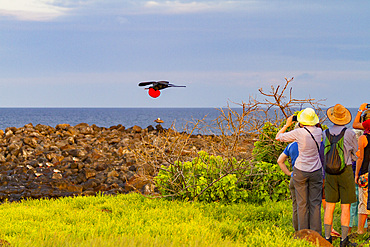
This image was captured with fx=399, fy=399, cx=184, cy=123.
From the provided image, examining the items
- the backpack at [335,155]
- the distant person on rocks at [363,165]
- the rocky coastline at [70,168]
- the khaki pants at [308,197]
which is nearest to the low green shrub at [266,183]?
the rocky coastline at [70,168]

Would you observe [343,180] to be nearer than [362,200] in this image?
Yes

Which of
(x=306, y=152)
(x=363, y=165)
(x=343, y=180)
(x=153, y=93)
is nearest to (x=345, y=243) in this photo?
(x=343, y=180)

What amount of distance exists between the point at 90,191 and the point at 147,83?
5498 mm

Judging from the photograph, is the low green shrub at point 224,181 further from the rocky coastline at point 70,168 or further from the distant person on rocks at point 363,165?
the distant person on rocks at point 363,165

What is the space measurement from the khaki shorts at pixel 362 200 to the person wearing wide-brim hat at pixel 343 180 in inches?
24.5

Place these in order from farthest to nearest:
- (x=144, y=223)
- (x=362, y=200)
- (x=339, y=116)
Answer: (x=144, y=223) → (x=362, y=200) → (x=339, y=116)

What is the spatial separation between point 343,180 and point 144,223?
12.1 ft

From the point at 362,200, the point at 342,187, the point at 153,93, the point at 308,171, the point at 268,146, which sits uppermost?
the point at 153,93

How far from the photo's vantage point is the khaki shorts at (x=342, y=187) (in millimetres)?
6379

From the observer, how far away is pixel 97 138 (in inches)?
894

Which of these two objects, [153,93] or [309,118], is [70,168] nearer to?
[153,93]

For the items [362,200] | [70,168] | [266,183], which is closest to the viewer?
[362,200]

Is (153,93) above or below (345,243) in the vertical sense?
above

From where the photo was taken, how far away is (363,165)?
682cm
